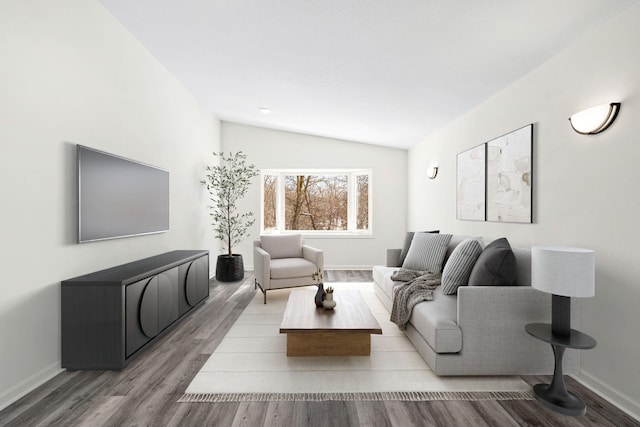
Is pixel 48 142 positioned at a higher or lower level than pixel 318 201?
higher

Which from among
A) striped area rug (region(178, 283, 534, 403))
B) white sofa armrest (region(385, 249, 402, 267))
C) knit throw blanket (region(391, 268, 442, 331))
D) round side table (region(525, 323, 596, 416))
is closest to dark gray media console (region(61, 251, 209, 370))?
striped area rug (region(178, 283, 534, 403))

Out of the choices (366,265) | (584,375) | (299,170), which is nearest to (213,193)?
(299,170)

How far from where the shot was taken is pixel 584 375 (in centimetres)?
221

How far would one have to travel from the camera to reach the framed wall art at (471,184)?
3.58 metres

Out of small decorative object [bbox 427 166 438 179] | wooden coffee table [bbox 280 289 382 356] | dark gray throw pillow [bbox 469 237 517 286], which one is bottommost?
wooden coffee table [bbox 280 289 382 356]

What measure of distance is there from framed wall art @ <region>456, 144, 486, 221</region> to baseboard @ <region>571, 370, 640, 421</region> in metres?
1.69

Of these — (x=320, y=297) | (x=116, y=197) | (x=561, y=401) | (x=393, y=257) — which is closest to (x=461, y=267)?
(x=561, y=401)

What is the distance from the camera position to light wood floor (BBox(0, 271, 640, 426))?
180cm

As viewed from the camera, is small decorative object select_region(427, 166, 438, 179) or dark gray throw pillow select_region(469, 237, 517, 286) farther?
small decorative object select_region(427, 166, 438, 179)

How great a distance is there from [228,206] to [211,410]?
3.77 metres

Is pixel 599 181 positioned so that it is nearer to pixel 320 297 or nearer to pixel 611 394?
pixel 611 394

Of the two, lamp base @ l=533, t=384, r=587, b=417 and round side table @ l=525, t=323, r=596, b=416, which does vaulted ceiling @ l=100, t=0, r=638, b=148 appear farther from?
lamp base @ l=533, t=384, r=587, b=417

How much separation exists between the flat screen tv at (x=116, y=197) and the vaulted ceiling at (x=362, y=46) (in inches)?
51.6

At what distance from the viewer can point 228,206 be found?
17.5ft
